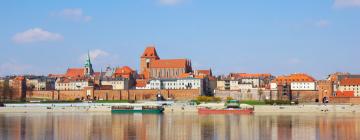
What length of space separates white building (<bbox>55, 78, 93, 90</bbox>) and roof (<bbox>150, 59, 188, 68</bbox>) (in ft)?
42.9

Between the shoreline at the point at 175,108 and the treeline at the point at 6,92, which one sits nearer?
the shoreline at the point at 175,108

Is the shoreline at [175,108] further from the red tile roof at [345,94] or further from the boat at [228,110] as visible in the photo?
the red tile roof at [345,94]

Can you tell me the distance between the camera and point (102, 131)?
44.6m

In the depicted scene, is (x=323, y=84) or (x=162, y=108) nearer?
(x=162, y=108)

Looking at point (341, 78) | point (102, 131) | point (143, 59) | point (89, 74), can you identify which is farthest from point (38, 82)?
point (102, 131)

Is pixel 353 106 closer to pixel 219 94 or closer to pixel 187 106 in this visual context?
pixel 187 106

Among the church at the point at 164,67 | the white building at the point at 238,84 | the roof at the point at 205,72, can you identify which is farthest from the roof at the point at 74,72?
the white building at the point at 238,84

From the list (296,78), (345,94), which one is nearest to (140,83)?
(296,78)

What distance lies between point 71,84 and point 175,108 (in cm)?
4189

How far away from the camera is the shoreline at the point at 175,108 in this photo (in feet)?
268

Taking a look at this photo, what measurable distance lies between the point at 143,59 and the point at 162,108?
143 ft

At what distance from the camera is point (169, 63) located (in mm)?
125000

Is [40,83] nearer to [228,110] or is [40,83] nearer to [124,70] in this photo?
[124,70]

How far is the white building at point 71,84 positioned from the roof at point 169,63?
13079 mm
